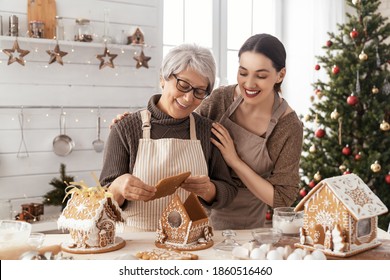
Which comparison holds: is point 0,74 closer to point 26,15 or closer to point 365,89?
point 26,15

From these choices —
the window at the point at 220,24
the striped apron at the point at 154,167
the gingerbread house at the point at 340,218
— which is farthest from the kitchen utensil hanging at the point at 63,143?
the gingerbread house at the point at 340,218

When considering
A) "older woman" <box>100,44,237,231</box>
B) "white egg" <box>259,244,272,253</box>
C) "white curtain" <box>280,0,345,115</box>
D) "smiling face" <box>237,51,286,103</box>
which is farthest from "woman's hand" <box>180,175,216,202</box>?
"white curtain" <box>280,0,345,115</box>

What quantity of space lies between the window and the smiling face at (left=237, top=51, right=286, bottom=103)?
88.2 inches

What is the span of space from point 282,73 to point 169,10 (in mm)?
2370

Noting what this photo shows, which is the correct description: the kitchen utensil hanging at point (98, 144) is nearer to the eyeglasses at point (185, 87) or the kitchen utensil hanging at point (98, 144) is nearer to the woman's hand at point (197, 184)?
the eyeglasses at point (185, 87)

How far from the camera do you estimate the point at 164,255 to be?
162cm

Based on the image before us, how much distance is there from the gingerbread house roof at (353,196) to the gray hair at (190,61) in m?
0.66

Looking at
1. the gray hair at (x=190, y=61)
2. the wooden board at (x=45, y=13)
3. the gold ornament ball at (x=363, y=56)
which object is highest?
the wooden board at (x=45, y=13)

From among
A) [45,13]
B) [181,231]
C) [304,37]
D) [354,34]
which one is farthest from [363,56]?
[181,231]

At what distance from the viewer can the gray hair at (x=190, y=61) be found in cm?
207

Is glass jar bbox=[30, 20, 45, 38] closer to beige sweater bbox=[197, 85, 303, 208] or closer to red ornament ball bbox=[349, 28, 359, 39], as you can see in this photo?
beige sweater bbox=[197, 85, 303, 208]

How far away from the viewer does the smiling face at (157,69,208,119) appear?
2070 mm

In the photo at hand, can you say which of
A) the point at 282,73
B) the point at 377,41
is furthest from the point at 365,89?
the point at 282,73

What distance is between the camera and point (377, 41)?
4090 millimetres
